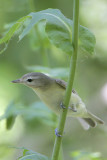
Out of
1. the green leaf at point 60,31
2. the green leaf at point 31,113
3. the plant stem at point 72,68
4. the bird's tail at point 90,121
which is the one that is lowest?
the plant stem at point 72,68

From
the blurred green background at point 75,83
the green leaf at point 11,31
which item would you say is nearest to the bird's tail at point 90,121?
the blurred green background at point 75,83

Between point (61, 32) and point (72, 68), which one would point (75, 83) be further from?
point (72, 68)

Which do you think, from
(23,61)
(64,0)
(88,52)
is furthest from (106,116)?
(88,52)

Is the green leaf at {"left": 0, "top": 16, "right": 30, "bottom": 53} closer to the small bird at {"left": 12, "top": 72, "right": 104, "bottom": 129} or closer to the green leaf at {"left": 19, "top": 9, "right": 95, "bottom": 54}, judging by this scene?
the green leaf at {"left": 19, "top": 9, "right": 95, "bottom": 54}

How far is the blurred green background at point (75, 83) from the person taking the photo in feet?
16.2

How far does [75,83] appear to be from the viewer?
5.60 metres

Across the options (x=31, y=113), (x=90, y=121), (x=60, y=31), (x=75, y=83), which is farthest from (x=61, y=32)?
(x=75, y=83)

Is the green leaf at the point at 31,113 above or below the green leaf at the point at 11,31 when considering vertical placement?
above

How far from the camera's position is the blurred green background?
16.2 ft

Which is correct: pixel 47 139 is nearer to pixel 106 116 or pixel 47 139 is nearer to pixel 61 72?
pixel 106 116

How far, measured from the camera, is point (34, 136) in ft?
15.9

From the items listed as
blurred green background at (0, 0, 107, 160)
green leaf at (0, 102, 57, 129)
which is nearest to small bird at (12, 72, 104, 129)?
green leaf at (0, 102, 57, 129)

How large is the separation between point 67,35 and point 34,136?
3.20 m

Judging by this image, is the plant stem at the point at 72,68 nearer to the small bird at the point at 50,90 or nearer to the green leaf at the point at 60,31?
the green leaf at the point at 60,31
